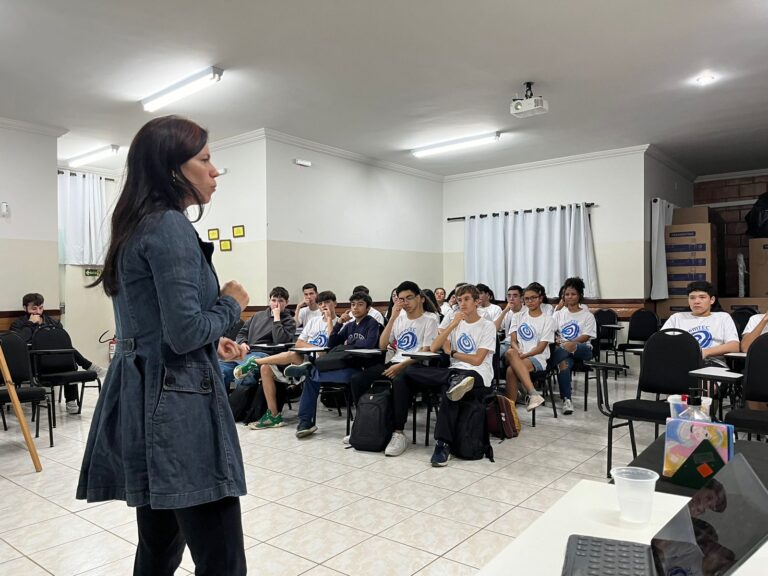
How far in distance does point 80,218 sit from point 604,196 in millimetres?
7436

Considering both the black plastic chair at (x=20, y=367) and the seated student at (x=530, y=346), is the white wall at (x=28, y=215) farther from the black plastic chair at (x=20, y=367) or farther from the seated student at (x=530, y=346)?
the seated student at (x=530, y=346)

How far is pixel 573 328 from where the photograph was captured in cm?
625

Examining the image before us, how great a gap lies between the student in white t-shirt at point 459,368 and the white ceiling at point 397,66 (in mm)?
2026

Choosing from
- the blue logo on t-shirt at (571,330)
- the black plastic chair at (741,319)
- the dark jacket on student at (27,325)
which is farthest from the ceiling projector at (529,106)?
the dark jacket on student at (27,325)

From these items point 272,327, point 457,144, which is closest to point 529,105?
point 457,144

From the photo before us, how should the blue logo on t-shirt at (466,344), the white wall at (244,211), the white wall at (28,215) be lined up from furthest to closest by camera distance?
the white wall at (244,211), the white wall at (28,215), the blue logo on t-shirt at (466,344)

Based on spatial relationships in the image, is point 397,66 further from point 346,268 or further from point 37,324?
point 37,324

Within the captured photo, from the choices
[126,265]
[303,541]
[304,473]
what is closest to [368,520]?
[303,541]

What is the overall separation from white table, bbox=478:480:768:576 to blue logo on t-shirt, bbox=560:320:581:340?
17.1 ft

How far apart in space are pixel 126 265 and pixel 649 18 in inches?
169

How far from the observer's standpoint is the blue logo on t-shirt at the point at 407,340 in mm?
4789

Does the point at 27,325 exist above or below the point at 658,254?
below

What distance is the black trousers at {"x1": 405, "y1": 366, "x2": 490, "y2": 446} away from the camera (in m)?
4.07

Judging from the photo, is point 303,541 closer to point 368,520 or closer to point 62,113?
point 368,520
